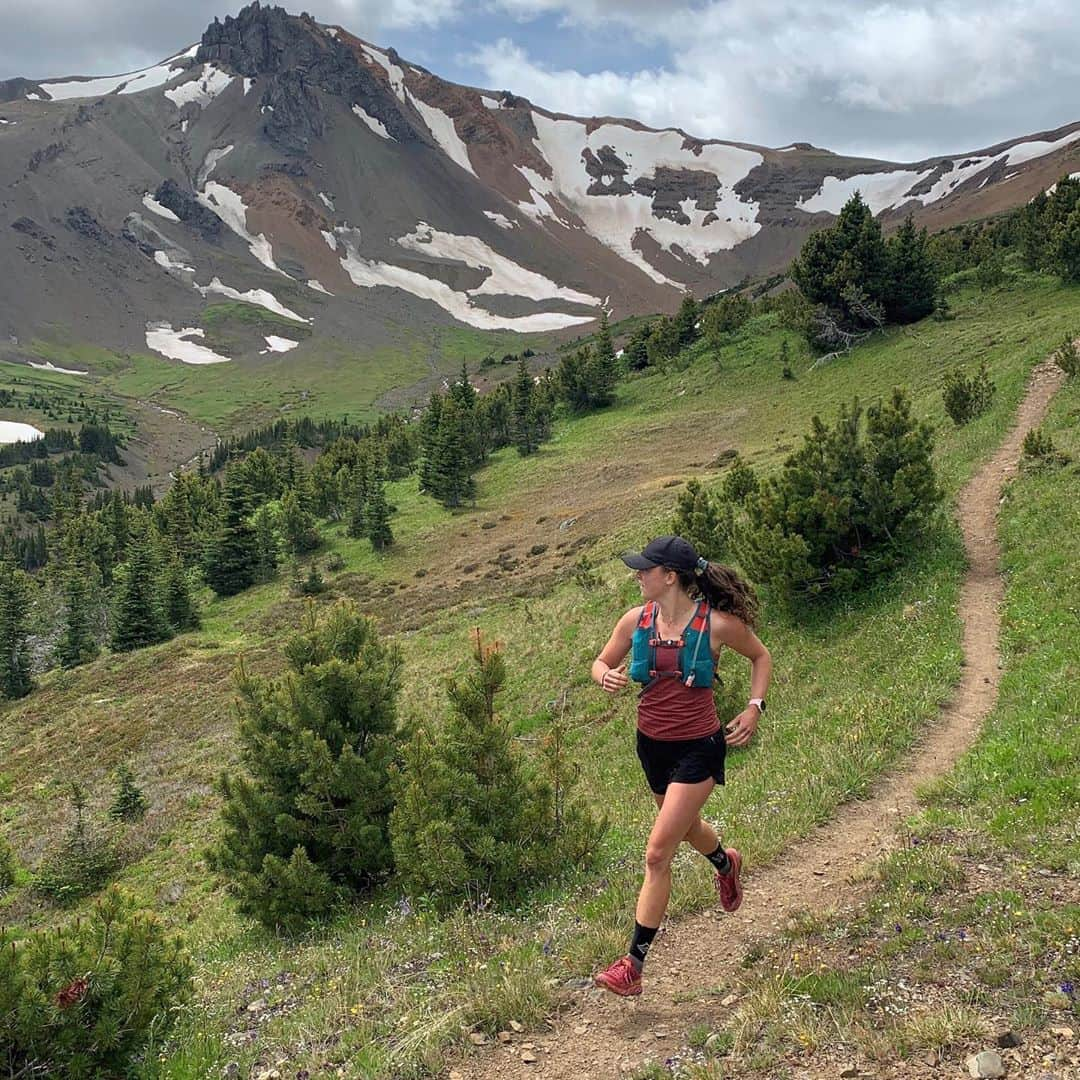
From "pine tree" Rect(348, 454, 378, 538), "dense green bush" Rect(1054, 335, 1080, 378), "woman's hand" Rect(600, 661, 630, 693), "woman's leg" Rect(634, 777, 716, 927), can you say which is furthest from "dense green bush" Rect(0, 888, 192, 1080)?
"pine tree" Rect(348, 454, 378, 538)

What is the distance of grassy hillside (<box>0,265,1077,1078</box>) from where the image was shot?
602 cm

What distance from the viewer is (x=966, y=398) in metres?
26.7

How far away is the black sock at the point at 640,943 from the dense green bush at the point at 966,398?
2662 centimetres

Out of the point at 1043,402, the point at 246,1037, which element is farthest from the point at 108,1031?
the point at 1043,402

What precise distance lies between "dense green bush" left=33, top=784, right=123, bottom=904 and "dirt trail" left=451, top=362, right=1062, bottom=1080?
1735 cm

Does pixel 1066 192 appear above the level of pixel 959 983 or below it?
above

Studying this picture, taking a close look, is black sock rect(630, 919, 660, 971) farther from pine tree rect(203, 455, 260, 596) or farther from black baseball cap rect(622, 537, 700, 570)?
pine tree rect(203, 455, 260, 596)

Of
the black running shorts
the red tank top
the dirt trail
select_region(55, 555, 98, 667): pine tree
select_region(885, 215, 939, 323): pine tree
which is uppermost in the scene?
select_region(885, 215, 939, 323): pine tree

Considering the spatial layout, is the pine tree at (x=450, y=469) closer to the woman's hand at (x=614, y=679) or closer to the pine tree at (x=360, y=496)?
the pine tree at (x=360, y=496)

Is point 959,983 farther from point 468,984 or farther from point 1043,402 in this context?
point 1043,402

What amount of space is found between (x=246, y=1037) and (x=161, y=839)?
1661 centimetres

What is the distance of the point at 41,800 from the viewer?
2600 cm

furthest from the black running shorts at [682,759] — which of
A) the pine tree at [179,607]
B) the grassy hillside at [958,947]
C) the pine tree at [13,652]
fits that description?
the pine tree at [13,652]

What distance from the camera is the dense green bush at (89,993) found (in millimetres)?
5004
